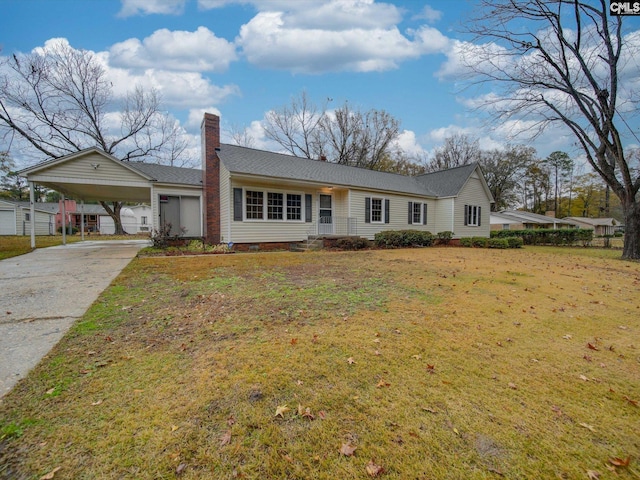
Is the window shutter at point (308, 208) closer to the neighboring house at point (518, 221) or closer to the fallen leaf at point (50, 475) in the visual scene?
the fallen leaf at point (50, 475)

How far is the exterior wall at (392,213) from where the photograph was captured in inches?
614

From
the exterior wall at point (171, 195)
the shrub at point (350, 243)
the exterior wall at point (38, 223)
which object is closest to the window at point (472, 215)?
the shrub at point (350, 243)

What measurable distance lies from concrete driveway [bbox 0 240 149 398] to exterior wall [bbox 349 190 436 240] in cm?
1114

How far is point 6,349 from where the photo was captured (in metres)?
2.78

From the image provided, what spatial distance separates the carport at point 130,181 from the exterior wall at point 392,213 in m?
8.13

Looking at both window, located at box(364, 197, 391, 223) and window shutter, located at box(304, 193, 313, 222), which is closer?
window shutter, located at box(304, 193, 313, 222)

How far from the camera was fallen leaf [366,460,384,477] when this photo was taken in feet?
5.03

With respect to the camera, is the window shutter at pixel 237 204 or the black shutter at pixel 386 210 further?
the black shutter at pixel 386 210

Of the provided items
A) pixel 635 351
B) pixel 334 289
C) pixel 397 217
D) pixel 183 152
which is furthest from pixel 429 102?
pixel 183 152

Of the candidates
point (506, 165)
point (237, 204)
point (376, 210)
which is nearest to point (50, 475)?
point (237, 204)

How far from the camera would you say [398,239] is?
1495 centimetres

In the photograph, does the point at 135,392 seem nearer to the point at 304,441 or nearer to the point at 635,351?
the point at 304,441

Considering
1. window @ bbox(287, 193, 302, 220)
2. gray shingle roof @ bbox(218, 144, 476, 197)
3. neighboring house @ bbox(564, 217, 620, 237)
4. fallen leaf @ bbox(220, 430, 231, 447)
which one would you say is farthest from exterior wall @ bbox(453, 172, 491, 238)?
neighboring house @ bbox(564, 217, 620, 237)

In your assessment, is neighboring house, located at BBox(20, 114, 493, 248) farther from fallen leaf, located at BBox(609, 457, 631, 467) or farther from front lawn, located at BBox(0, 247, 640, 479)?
fallen leaf, located at BBox(609, 457, 631, 467)
